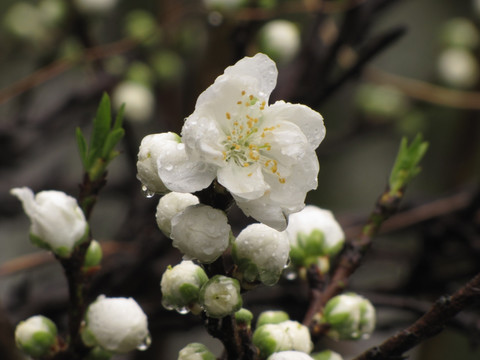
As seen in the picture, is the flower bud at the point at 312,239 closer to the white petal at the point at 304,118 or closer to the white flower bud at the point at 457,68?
the white petal at the point at 304,118

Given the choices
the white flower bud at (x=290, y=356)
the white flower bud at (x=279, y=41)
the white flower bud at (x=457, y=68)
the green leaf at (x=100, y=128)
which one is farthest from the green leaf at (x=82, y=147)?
the white flower bud at (x=457, y=68)

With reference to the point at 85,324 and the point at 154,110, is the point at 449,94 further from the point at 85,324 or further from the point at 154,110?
the point at 85,324

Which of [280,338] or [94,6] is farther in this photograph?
[94,6]

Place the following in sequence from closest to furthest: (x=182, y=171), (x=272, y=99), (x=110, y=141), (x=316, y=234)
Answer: (x=182, y=171), (x=110, y=141), (x=316, y=234), (x=272, y=99)

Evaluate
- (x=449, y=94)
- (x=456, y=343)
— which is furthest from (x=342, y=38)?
(x=456, y=343)

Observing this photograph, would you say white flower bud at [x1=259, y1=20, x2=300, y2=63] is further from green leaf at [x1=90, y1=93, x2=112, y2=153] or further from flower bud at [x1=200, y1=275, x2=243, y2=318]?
flower bud at [x1=200, y1=275, x2=243, y2=318]

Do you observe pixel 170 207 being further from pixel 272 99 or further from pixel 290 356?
pixel 272 99

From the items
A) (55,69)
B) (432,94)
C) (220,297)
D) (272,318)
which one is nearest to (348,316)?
(272,318)
